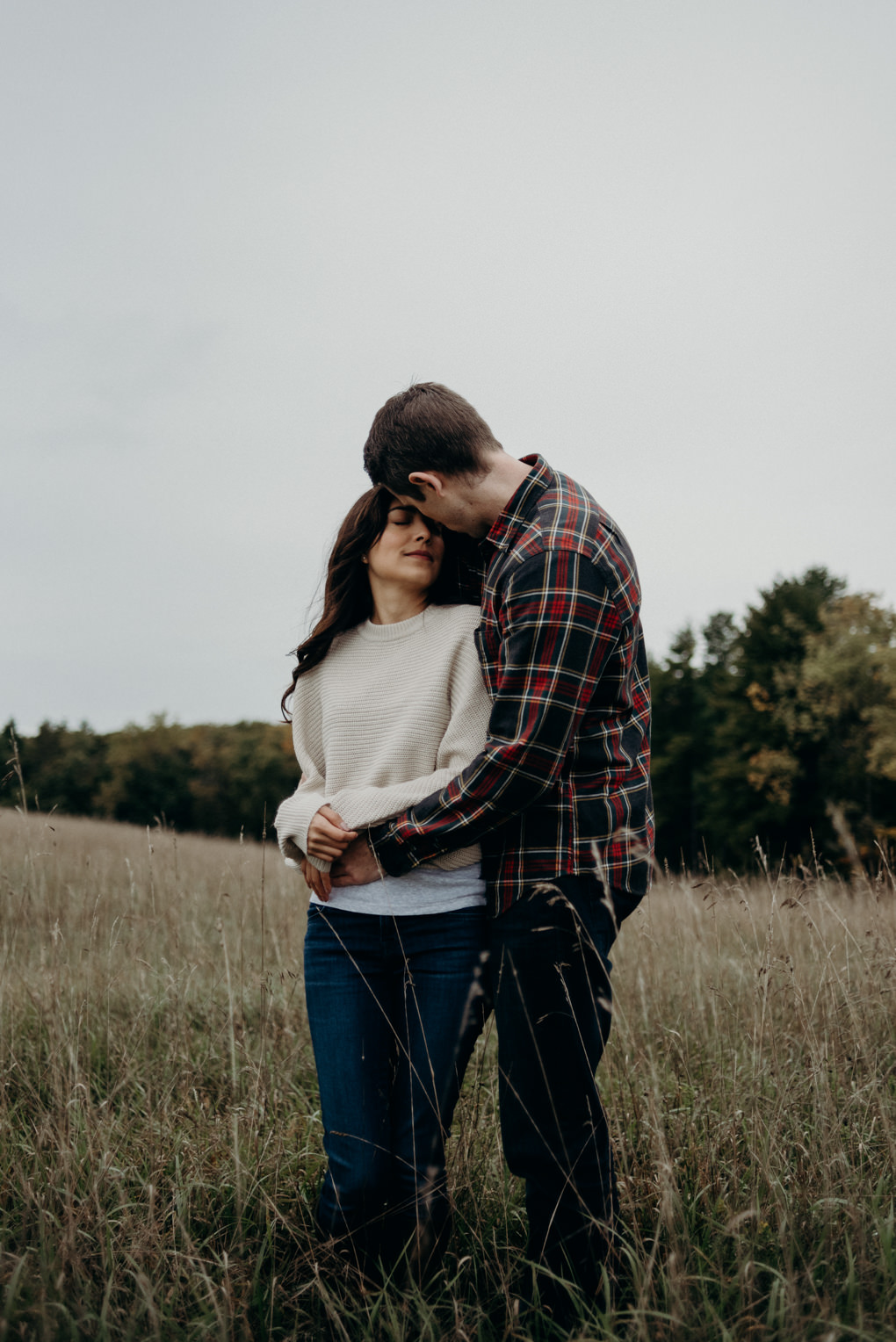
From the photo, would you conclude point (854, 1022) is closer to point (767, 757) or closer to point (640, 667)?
point (640, 667)

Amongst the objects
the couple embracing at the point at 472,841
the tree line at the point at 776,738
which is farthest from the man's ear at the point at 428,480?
the tree line at the point at 776,738

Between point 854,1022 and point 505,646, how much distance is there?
175 centimetres

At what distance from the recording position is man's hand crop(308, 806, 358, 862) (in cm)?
201

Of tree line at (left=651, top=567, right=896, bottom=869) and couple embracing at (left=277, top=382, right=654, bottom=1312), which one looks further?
tree line at (left=651, top=567, right=896, bottom=869)

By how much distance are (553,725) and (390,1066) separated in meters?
0.99

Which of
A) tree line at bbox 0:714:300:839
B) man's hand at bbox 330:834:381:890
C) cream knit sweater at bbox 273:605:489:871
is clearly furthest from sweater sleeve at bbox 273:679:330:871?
tree line at bbox 0:714:300:839

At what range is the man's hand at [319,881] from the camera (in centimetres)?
209

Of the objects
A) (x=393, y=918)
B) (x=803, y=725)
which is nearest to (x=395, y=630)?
(x=393, y=918)

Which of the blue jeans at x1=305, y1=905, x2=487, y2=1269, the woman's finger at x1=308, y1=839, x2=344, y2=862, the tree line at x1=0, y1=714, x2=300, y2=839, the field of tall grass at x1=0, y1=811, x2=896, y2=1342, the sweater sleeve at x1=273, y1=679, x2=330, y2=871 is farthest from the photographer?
the tree line at x1=0, y1=714, x2=300, y2=839

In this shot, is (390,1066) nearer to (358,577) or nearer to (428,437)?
(358,577)

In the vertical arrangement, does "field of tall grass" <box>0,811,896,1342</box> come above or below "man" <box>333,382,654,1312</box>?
below

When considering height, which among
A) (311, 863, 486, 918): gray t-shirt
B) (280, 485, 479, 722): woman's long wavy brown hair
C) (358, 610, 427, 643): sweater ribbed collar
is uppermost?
(280, 485, 479, 722): woman's long wavy brown hair

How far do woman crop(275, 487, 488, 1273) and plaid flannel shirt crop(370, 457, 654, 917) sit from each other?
0.36ft

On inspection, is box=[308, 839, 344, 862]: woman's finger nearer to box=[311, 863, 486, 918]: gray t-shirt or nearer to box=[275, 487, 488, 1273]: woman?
box=[275, 487, 488, 1273]: woman
